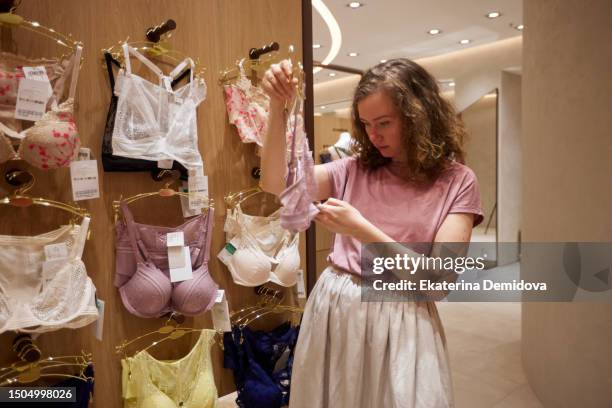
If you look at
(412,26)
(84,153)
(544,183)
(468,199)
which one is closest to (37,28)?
(84,153)

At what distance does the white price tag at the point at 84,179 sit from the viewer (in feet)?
5.41

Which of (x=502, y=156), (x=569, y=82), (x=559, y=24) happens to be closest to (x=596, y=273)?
(x=569, y=82)

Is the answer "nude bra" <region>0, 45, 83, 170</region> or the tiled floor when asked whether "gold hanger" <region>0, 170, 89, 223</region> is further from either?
the tiled floor

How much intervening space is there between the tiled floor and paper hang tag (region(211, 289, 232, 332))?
139 cm

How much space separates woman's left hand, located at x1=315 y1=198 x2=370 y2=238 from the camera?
105cm

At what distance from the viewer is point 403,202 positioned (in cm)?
118

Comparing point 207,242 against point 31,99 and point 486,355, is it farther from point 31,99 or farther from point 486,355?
point 486,355

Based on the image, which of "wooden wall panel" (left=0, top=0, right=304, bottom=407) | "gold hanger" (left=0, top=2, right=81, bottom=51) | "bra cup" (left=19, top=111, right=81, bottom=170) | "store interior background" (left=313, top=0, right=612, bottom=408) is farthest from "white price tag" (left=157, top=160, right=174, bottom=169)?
"store interior background" (left=313, top=0, right=612, bottom=408)

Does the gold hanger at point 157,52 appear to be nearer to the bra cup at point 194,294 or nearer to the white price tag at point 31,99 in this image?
the white price tag at point 31,99

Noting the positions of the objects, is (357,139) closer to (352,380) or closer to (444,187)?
(444,187)

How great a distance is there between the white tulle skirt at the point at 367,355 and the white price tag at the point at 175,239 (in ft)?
2.75

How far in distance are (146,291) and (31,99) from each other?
808 millimetres

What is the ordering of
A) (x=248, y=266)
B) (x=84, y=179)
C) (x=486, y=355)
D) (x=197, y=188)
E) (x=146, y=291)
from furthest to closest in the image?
(x=486, y=355)
(x=248, y=266)
(x=197, y=188)
(x=146, y=291)
(x=84, y=179)

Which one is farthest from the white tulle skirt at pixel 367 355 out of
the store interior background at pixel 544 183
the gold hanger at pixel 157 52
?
the gold hanger at pixel 157 52
